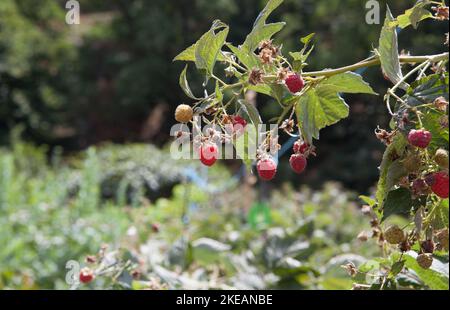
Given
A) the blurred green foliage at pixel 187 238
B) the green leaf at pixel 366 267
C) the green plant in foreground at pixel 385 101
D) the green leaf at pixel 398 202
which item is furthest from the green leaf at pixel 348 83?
the blurred green foliage at pixel 187 238

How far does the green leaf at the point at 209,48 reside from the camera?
700 millimetres

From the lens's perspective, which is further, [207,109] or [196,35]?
[196,35]

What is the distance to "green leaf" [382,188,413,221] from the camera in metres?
0.69

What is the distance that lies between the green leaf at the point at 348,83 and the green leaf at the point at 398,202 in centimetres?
11

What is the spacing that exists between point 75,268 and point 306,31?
32.3 ft

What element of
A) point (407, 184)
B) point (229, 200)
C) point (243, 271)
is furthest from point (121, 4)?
point (407, 184)

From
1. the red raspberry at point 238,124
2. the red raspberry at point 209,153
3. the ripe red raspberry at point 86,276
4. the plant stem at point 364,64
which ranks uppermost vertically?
the plant stem at point 364,64

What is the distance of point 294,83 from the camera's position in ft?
2.21

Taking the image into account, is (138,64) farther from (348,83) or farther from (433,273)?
(348,83)

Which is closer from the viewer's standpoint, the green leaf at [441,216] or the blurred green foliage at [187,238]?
the green leaf at [441,216]

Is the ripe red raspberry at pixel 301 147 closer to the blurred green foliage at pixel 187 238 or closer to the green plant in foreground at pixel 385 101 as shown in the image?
the green plant in foreground at pixel 385 101

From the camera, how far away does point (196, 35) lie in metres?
11.1

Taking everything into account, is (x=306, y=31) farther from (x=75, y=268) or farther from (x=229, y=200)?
(x=75, y=268)

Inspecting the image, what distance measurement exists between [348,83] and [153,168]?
236 inches
